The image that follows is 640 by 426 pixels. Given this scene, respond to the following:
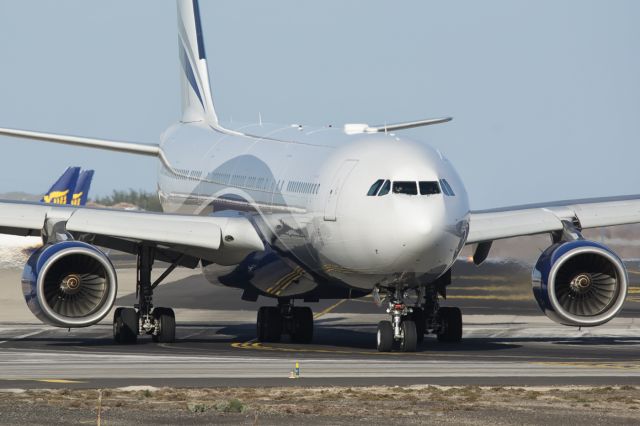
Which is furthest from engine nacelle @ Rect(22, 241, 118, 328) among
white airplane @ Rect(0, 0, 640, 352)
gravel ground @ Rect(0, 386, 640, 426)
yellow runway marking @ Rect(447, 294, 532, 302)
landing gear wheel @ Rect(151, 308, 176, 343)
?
yellow runway marking @ Rect(447, 294, 532, 302)

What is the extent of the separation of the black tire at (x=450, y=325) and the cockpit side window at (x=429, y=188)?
21.0ft

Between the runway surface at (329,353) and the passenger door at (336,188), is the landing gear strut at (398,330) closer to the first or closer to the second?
the runway surface at (329,353)

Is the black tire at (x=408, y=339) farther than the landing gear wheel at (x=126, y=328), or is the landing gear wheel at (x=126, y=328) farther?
the landing gear wheel at (x=126, y=328)

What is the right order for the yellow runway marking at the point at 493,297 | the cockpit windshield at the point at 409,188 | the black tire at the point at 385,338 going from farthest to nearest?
the yellow runway marking at the point at 493,297 → the black tire at the point at 385,338 → the cockpit windshield at the point at 409,188

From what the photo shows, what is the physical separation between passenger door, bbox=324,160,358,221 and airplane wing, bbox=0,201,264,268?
3.38m

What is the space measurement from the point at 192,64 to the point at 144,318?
16.0 metres

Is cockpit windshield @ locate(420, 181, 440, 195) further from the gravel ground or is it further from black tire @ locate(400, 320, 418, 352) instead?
the gravel ground

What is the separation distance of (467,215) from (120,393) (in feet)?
30.0

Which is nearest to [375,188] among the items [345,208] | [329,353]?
[345,208]

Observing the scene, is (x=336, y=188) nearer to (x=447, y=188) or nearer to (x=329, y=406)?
(x=447, y=188)

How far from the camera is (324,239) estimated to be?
28812 mm

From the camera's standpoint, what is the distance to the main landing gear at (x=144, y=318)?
3192 centimetres

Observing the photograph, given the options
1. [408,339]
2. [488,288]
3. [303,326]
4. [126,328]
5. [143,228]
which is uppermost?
[488,288]

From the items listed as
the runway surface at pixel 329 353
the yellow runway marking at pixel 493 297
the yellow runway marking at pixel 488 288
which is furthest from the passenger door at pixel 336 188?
the yellow runway marking at pixel 488 288
